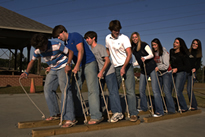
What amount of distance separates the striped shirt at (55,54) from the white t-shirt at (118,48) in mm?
995

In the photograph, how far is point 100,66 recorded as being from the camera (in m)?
4.37

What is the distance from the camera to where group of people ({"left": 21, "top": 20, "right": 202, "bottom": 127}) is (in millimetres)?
3820

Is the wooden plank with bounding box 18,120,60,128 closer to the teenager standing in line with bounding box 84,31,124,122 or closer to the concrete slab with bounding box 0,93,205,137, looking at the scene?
the concrete slab with bounding box 0,93,205,137

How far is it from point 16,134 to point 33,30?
12841 mm

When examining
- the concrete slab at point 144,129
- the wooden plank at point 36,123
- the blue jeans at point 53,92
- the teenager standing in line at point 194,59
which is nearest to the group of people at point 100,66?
the blue jeans at point 53,92

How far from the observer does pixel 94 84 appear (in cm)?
396

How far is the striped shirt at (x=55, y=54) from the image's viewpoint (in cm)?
393

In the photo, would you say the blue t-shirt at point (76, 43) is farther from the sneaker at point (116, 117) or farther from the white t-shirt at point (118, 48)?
the sneaker at point (116, 117)

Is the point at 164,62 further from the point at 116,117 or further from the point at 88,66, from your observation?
the point at 88,66

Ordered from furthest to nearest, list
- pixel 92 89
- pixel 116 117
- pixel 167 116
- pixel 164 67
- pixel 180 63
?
pixel 180 63 < pixel 164 67 < pixel 167 116 < pixel 116 117 < pixel 92 89

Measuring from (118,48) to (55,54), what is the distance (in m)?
1.30

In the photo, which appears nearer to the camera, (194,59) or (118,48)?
(118,48)

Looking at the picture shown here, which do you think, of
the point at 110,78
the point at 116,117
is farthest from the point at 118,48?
the point at 116,117

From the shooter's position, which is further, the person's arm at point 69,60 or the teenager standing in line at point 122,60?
the teenager standing in line at point 122,60
